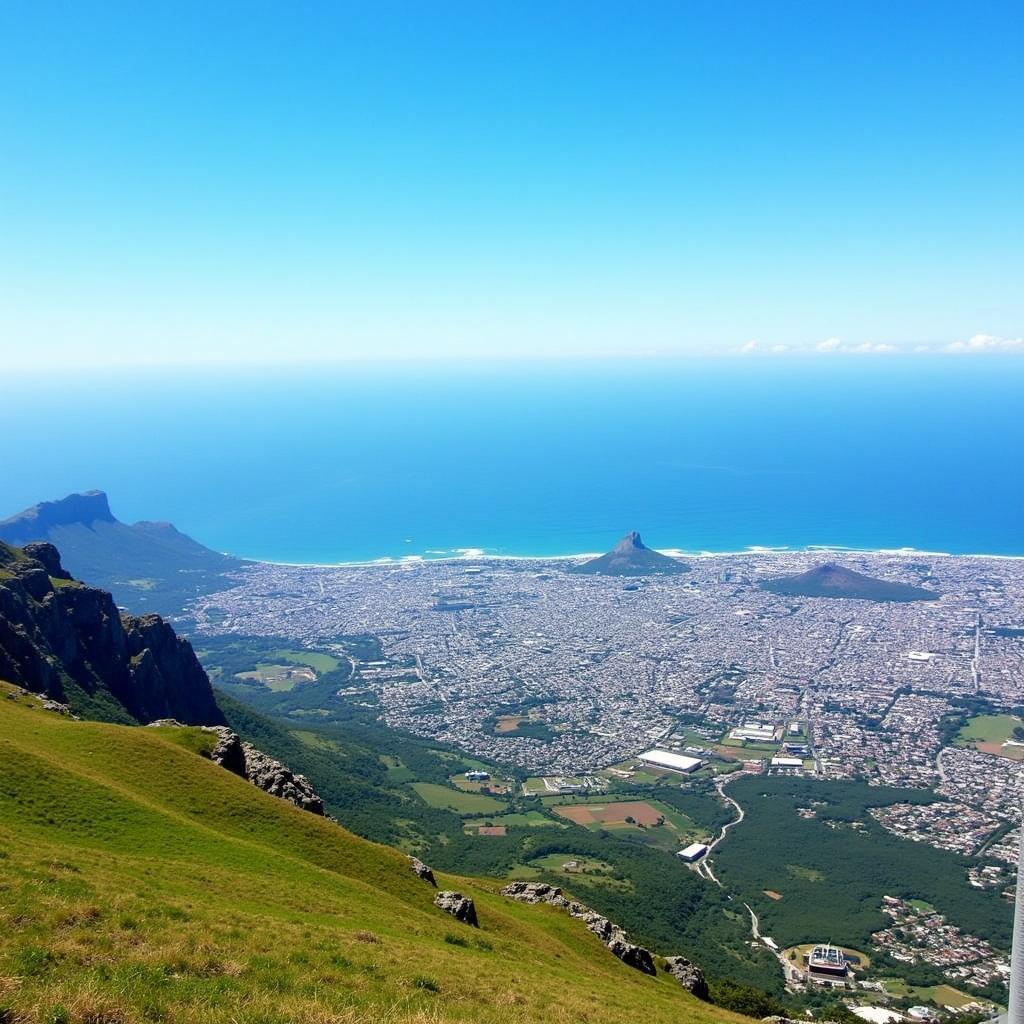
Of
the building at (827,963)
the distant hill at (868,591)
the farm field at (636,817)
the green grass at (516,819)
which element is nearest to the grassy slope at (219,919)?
the building at (827,963)

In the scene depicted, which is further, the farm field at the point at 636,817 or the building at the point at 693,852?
the farm field at the point at 636,817

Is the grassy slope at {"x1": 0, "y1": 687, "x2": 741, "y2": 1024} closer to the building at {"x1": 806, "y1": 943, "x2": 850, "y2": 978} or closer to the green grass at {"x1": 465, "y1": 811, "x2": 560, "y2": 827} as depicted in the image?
the building at {"x1": 806, "y1": 943, "x2": 850, "y2": 978}

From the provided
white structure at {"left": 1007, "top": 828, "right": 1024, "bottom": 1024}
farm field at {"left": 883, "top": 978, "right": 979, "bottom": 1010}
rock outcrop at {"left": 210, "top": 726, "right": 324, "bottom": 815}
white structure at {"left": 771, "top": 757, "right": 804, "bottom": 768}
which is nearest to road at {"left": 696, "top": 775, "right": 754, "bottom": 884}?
white structure at {"left": 771, "top": 757, "right": 804, "bottom": 768}

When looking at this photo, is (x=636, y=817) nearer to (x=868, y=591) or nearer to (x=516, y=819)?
(x=516, y=819)

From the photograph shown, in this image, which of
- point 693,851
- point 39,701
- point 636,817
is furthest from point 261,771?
point 636,817

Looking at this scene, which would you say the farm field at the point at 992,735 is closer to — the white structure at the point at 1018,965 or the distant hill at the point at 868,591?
the distant hill at the point at 868,591

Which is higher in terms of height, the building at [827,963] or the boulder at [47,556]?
the boulder at [47,556]
